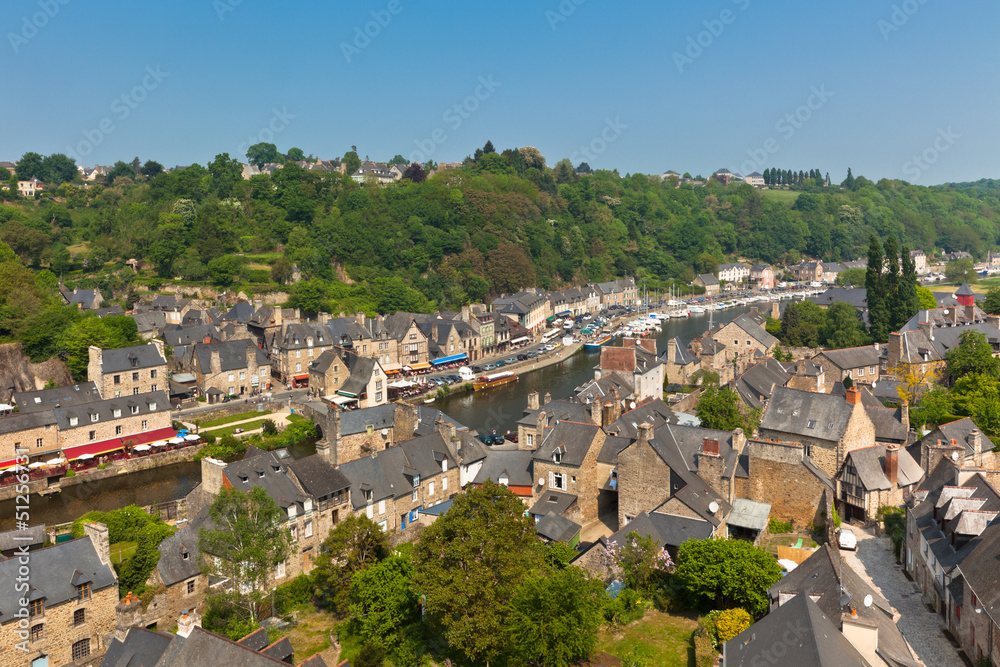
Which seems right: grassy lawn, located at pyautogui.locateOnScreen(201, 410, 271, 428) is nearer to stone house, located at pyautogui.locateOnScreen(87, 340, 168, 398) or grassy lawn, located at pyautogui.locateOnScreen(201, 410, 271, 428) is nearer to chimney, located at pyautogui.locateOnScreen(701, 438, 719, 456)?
stone house, located at pyautogui.locateOnScreen(87, 340, 168, 398)

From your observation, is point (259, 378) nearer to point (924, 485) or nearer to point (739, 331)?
point (739, 331)

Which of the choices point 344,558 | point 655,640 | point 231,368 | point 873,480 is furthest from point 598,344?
point 655,640

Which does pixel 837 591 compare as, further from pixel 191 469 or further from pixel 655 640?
pixel 191 469

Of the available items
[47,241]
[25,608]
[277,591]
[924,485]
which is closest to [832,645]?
[924,485]

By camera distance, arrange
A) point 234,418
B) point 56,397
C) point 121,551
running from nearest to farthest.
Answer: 1. point 121,551
2. point 56,397
3. point 234,418

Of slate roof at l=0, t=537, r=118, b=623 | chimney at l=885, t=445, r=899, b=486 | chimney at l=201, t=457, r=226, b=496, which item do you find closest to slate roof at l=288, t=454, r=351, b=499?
chimney at l=201, t=457, r=226, b=496

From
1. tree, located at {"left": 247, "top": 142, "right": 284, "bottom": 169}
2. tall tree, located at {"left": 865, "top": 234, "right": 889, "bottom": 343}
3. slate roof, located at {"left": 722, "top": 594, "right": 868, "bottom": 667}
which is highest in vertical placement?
tree, located at {"left": 247, "top": 142, "right": 284, "bottom": 169}
